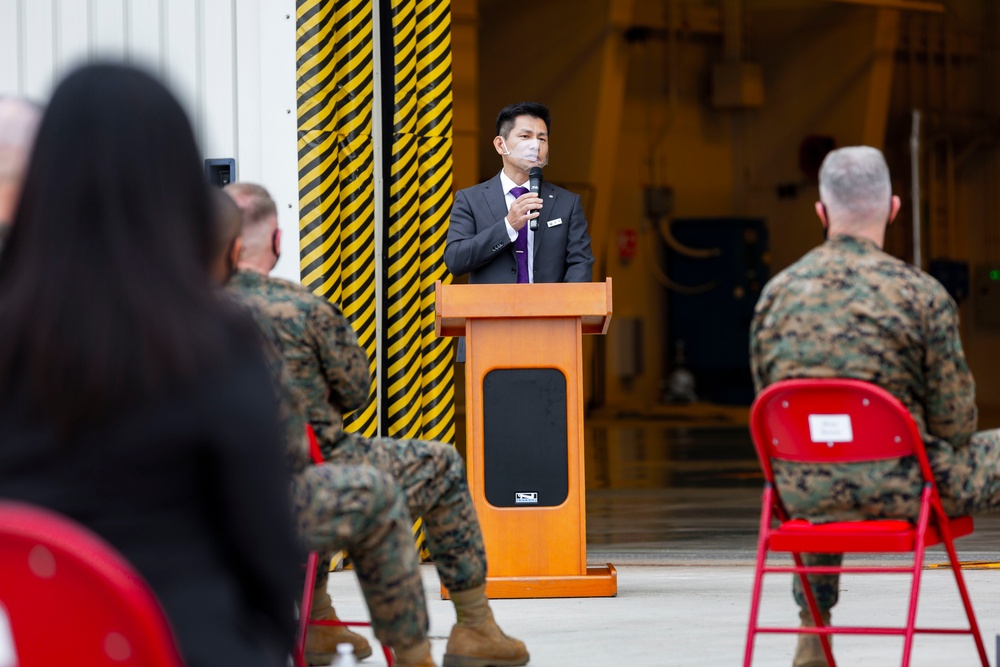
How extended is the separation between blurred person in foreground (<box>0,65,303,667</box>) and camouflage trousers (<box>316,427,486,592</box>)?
2024mm

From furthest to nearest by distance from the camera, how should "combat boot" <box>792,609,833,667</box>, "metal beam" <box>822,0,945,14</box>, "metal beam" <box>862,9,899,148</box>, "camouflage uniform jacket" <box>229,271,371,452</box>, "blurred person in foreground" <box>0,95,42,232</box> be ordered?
"metal beam" <box>862,9,899,148</box>
"metal beam" <box>822,0,945,14</box>
"combat boot" <box>792,609,833,667</box>
"camouflage uniform jacket" <box>229,271,371,452</box>
"blurred person in foreground" <box>0,95,42,232</box>

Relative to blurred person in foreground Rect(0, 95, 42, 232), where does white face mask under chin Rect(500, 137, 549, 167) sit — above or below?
above

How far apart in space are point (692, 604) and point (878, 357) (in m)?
1.86

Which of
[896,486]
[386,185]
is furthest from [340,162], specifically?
[896,486]

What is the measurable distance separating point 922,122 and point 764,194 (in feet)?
7.91

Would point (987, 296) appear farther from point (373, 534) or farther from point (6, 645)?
point (6, 645)

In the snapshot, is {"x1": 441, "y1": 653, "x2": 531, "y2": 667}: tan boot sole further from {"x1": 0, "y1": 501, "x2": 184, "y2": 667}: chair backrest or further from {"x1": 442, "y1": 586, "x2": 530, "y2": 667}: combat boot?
{"x1": 0, "y1": 501, "x2": 184, "y2": 667}: chair backrest

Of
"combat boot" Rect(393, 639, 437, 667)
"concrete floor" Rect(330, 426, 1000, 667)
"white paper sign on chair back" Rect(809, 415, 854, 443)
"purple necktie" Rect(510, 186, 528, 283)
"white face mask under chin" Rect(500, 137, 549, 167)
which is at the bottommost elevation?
"concrete floor" Rect(330, 426, 1000, 667)

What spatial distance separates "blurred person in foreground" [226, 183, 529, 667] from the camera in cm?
341

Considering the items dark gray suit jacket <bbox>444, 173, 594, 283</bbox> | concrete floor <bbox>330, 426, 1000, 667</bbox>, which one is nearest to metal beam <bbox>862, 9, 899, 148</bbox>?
concrete floor <bbox>330, 426, 1000, 667</bbox>

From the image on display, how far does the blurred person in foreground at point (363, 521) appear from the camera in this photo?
2.87m

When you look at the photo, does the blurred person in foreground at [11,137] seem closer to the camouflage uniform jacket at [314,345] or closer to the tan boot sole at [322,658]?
the camouflage uniform jacket at [314,345]

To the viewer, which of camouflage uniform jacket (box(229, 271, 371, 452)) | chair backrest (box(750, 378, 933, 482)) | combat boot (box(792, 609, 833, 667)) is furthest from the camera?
combat boot (box(792, 609, 833, 667))

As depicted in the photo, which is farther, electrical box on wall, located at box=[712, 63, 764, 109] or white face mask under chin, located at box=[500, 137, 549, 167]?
→ electrical box on wall, located at box=[712, 63, 764, 109]
